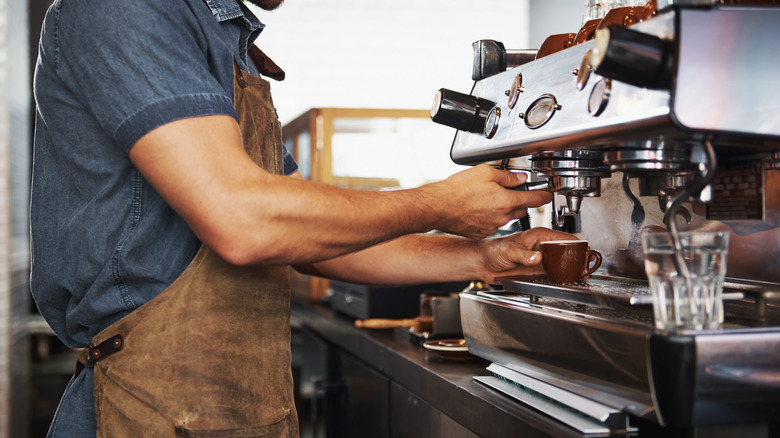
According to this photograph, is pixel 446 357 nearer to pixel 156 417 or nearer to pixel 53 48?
pixel 156 417

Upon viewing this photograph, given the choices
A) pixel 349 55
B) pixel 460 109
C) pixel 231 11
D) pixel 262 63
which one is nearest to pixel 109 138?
pixel 231 11

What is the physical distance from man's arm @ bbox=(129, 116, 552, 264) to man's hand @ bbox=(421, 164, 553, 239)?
0.26ft

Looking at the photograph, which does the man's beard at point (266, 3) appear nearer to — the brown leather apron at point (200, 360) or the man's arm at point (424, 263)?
the brown leather apron at point (200, 360)

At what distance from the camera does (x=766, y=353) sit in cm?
78

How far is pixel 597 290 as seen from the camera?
967 millimetres

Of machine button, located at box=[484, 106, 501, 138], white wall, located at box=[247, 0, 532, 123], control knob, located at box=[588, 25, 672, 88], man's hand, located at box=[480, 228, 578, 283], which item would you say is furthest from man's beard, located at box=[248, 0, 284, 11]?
white wall, located at box=[247, 0, 532, 123]

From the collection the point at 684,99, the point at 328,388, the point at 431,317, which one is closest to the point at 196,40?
the point at 684,99

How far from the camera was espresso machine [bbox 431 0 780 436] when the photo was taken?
76cm

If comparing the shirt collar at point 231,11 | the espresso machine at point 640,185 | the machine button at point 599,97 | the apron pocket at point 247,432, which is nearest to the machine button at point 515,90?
the espresso machine at point 640,185

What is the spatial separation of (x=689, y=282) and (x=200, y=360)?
23.9 inches

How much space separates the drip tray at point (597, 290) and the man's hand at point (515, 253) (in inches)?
2.2

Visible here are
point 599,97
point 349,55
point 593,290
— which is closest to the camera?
point 599,97

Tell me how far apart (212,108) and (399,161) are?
2.37 meters

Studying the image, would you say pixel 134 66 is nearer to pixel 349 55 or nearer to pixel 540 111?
pixel 540 111
